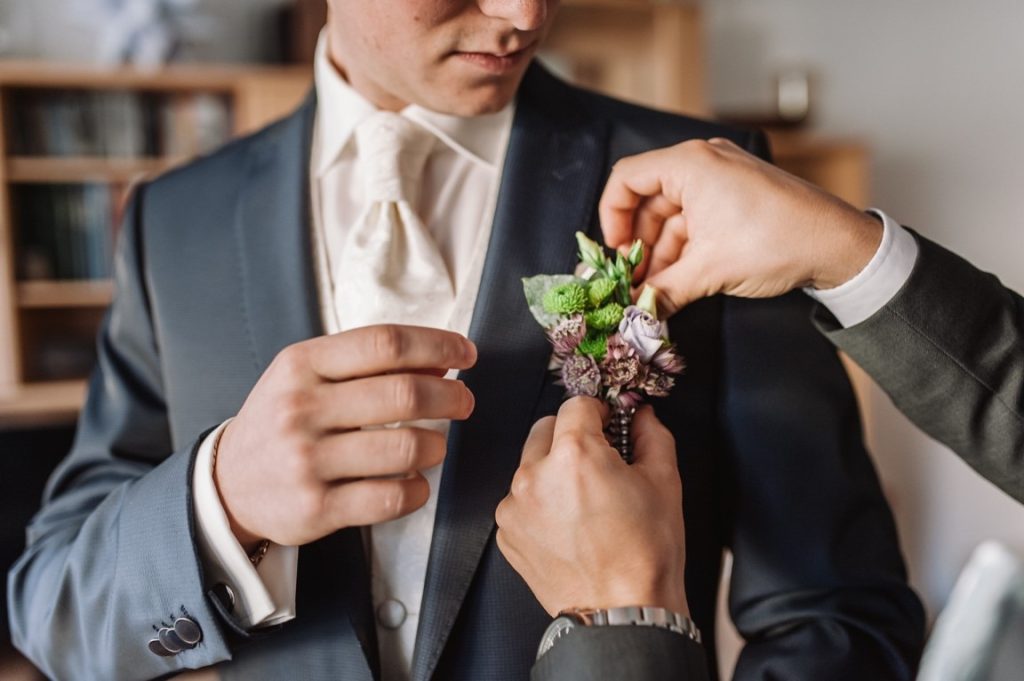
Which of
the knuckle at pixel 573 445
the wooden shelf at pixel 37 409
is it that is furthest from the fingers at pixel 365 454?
the wooden shelf at pixel 37 409

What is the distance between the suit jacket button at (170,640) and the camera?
2.47 ft

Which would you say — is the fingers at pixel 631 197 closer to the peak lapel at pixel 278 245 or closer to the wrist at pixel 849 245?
Answer: the wrist at pixel 849 245

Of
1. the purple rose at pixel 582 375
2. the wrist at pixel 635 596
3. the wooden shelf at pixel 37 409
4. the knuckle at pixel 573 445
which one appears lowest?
the wooden shelf at pixel 37 409

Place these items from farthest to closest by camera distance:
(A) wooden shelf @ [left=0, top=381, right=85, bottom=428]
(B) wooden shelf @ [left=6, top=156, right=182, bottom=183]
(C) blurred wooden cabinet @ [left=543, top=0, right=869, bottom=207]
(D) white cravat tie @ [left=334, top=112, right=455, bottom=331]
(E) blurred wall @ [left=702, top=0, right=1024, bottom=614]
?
(C) blurred wooden cabinet @ [left=543, top=0, right=869, bottom=207]
(B) wooden shelf @ [left=6, top=156, right=182, bottom=183]
(A) wooden shelf @ [left=0, top=381, right=85, bottom=428]
(E) blurred wall @ [left=702, top=0, right=1024, bottom=614]
(D) white cravat tie @ [left=334, top=112, right=455, bottom=331]

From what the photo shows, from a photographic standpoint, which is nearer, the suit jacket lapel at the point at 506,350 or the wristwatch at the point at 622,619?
the wristwatch at the point at 622,619

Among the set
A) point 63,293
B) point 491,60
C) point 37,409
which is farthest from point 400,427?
point 63,293

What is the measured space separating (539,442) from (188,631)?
0.35 meters

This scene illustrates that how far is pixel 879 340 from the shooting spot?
727mm

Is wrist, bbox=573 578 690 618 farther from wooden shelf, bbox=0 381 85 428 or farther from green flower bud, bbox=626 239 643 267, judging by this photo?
wooden shelf, bbox=0 381 85 428

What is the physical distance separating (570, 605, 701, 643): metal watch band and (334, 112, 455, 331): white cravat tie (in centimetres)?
33

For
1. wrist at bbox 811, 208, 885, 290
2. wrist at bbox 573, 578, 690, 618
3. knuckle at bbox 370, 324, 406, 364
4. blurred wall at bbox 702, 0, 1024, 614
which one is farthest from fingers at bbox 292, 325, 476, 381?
blurred wall at bbox 702, 0, 1024, 614

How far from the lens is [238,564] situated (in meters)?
0.72

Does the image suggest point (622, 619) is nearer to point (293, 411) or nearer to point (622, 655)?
point (622, 655)

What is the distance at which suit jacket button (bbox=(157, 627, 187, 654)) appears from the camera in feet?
2.47
